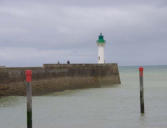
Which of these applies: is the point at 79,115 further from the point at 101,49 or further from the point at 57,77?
the point at 101,49

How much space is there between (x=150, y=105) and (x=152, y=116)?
116 inches

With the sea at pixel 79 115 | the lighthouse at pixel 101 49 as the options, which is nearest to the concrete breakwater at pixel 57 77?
the sea at pixel 79 115

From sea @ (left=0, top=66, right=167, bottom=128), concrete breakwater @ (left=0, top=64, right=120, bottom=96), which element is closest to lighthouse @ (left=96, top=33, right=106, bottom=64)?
concrete breakwater @ (left=0, top=64, right=120, bottom=96)

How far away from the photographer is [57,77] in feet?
66.5

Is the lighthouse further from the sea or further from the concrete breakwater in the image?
the sea

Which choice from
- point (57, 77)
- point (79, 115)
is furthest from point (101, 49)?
point (79, 115)

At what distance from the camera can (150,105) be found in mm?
14156

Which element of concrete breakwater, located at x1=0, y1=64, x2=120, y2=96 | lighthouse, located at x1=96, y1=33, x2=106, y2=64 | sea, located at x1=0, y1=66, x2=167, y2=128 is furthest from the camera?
lighthouse, located at x1=96, y1=33, x2=106, y2=64

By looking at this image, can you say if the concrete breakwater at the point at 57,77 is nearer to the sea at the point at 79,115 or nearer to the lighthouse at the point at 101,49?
the sea at the point at 79,115

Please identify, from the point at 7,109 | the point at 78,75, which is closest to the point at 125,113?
the point at 7,109

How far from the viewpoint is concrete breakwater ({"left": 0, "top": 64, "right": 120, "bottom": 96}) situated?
16.5 metres

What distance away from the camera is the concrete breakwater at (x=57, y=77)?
16.5 metres

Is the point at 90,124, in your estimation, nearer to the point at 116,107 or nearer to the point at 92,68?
the point at 116,107

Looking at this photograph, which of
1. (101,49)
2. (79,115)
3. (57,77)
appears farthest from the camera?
(101,49)
